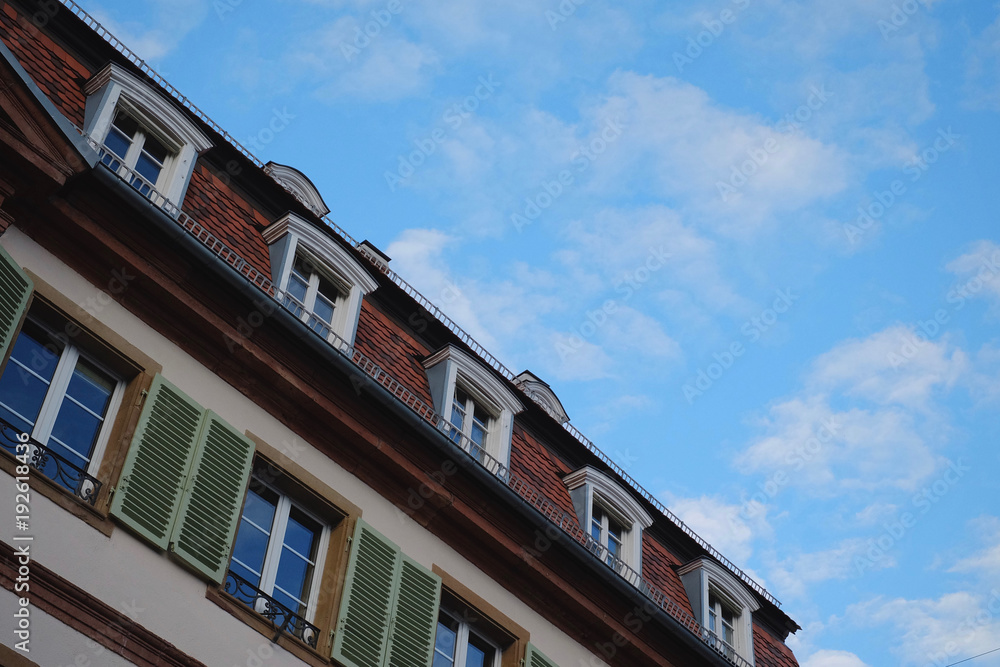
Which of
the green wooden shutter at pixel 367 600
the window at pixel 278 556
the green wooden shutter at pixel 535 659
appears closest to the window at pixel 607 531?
the green wooden shutter at pixel 535 659

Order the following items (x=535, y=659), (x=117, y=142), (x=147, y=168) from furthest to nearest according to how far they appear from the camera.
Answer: (x=535, y=659)
(x=147, y=168)
(x=117, y=142)

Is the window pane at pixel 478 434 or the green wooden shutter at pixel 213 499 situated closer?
the green wooden shutter at pixel 213 499

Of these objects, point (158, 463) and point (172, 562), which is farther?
point (158, 463)

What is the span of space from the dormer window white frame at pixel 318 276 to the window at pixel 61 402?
287 cm

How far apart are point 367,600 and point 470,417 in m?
3.81

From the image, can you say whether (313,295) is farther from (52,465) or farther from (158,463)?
(52,465)

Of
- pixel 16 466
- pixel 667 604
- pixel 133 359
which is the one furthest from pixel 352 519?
pixel 667 604

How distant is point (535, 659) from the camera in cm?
1511

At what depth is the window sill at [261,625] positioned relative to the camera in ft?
39.1

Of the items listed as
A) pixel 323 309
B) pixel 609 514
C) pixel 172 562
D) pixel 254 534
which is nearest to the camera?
pixel 172 562

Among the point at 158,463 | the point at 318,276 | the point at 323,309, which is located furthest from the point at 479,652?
the point at 318,276

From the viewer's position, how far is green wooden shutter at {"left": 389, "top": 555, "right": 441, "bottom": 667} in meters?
13.5

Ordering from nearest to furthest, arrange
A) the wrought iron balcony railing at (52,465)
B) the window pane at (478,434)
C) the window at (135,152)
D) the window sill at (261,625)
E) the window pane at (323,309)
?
the wrought iron balcony railing at (52,465), the window sill at (261,625), the window at (135,152), the window pane at (323,309), the window pane at (478,434)

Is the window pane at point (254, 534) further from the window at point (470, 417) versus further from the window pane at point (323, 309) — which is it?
the window at point (470, 417)
